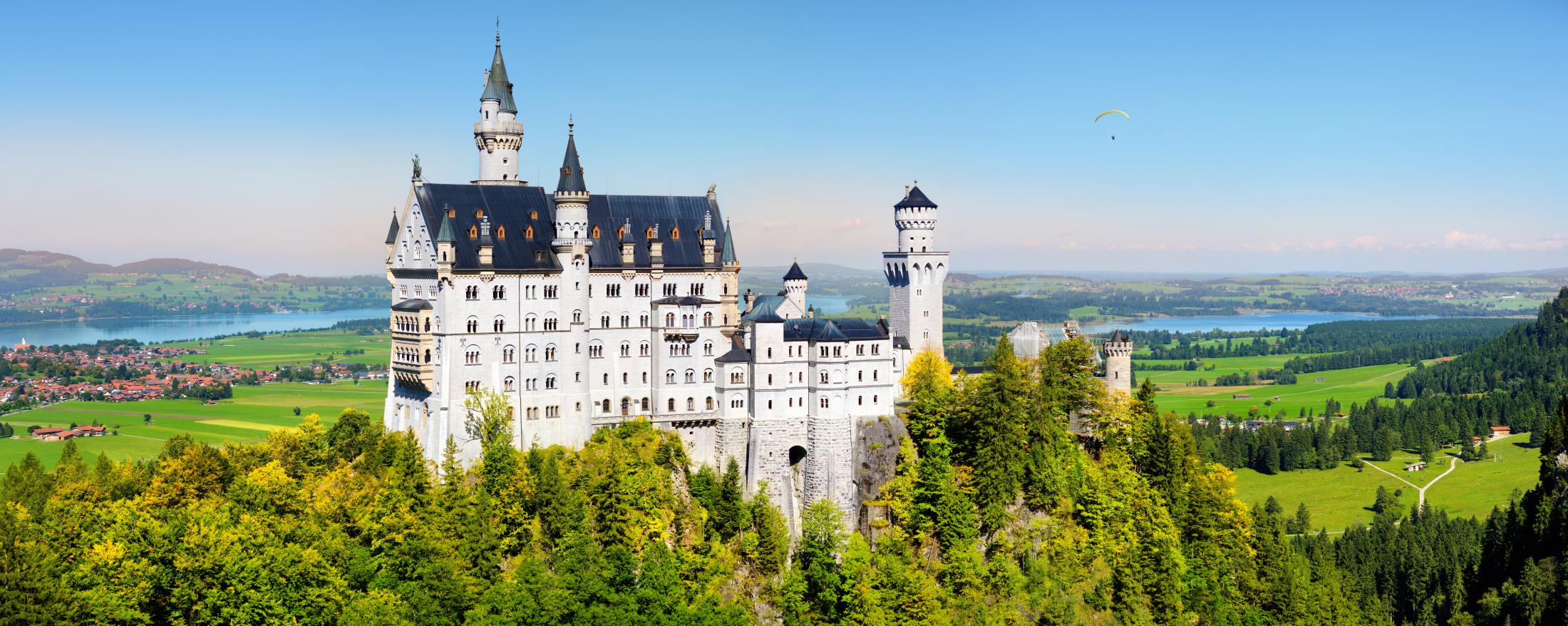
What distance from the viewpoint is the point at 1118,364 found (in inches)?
3406

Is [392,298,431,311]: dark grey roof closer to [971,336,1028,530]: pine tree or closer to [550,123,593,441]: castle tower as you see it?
[550,123,593,441]: castle tower

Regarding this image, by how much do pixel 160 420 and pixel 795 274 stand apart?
364 ft

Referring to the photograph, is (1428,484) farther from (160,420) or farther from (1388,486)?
(160,420)

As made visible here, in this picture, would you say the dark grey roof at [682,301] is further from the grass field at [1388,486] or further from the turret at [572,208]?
the grass field at [1388,486]

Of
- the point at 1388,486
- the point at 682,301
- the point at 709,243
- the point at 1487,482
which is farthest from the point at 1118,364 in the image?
the point at 1487,482

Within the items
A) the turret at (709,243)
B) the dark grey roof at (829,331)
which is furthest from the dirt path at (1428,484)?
the turret at (709,243)

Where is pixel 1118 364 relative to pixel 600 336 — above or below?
below

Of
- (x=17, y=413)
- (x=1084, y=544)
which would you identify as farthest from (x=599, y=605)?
(x=17, y=413)

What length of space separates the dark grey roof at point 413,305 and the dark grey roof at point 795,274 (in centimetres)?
2186

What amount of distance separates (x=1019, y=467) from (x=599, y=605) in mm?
24852

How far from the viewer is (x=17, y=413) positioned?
551 feet

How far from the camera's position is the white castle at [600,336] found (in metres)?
74.3

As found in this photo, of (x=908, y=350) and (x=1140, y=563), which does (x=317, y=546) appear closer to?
(x=908, y=350)

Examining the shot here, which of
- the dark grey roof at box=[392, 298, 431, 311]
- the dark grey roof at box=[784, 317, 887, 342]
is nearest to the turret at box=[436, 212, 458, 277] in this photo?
the dark grey roof at box=[392, 298, 431, 311]
